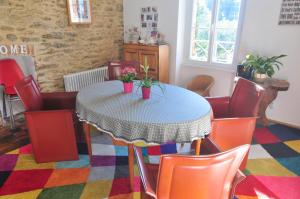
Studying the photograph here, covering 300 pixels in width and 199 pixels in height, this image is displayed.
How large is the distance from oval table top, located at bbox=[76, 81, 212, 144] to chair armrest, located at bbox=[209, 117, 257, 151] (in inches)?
12.1

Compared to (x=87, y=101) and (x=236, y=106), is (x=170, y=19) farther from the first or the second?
(x=87, y=101)

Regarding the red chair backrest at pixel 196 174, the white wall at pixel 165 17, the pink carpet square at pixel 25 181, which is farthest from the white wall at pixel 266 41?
the pink carpet square at pixel 25 181

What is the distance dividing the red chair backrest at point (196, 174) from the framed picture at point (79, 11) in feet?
11.6

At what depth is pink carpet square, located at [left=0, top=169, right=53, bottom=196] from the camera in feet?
6.82

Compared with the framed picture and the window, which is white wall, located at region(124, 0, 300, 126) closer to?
the window

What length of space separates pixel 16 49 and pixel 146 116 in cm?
260

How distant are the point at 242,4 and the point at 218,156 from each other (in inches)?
133

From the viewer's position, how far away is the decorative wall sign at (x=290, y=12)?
10.1 ft

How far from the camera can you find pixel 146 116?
1738mm

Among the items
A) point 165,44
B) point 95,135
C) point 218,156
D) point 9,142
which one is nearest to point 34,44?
point 9,142

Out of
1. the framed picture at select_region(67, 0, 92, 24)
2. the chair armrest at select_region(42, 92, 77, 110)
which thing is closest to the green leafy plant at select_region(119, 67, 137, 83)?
the chair armrest at select_region(42, 92, 77, 110)

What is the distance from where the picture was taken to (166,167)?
3.47 feet

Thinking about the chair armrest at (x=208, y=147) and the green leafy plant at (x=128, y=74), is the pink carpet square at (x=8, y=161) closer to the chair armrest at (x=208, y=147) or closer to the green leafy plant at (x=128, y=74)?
the green leafy plant at (x=128, y=74)

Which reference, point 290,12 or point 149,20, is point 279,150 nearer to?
point 290,12
